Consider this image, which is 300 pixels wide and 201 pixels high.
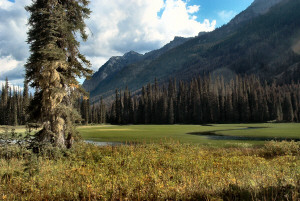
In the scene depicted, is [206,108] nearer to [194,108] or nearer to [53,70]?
[194,108]

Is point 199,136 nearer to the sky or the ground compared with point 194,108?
nearer to the ground

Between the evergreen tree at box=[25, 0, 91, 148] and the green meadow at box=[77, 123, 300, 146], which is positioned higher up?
the evergreen tree at box=[25, 0, 91, 148]

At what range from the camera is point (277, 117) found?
103312 mm

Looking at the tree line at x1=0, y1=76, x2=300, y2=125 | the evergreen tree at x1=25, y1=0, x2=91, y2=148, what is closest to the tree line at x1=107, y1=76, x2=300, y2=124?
the tree line at x1=0, y1=76, x2=300, y2=125

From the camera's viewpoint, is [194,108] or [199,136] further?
[194,108]

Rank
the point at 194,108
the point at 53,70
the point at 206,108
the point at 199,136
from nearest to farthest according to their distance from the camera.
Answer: the point at 53,70 → the point at 199,136 → the point at 194,108 → the point at 206,108

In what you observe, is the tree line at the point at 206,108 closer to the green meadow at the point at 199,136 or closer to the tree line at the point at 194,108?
the tree line at the point at 194,108

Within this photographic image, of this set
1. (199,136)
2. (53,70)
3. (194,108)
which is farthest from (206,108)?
(53,70)

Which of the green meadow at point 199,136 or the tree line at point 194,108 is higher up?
the tree line at point 194,108

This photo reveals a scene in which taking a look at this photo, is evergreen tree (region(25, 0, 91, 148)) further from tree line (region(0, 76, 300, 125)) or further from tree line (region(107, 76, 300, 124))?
tree line (region(107, 76, 300, 124))

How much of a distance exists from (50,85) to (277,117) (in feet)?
368

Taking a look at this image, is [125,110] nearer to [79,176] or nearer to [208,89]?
[208,89]

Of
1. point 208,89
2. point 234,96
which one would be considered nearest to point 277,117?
point 234,96

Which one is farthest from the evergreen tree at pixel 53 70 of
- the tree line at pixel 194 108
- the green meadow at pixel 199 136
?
the tree line at pixel 194 108
